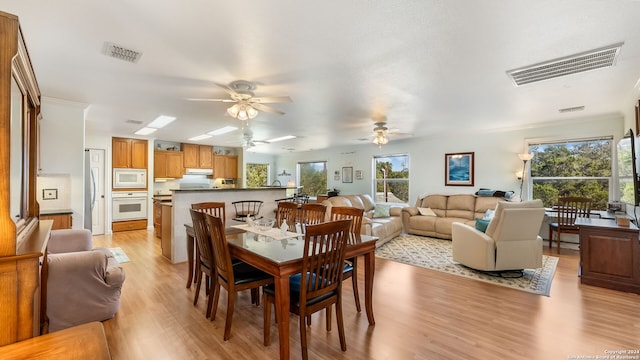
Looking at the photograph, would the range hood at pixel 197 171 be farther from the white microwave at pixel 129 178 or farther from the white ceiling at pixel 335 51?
the white ceiling at pixel 335 51

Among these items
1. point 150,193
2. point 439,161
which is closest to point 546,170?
point 439,161

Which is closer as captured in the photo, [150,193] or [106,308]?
[106,308]

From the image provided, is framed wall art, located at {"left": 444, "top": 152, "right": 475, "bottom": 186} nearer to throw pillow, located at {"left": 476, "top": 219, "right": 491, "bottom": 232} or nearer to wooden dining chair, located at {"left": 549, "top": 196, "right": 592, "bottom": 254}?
wooden dining chair, located at {"left": 549, "top": 196, "right": 592, "bottom": 254}

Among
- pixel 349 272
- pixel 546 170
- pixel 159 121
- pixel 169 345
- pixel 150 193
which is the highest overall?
pixel 159 121

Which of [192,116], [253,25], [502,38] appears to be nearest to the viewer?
[253,25]

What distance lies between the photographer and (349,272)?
251 cm

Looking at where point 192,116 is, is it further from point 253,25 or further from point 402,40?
point 402,40

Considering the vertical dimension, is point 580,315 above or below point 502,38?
below

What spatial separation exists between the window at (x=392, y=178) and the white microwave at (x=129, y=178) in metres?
6.45

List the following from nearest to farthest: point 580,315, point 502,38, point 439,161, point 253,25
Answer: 1. point 253,25
2. point 502,38
3. point 580,315
4. point 439,161

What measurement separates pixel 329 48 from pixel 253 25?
0.69 meters

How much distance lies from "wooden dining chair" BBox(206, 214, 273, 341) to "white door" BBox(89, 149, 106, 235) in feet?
19.3

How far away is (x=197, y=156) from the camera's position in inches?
323

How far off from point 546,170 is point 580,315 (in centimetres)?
402
